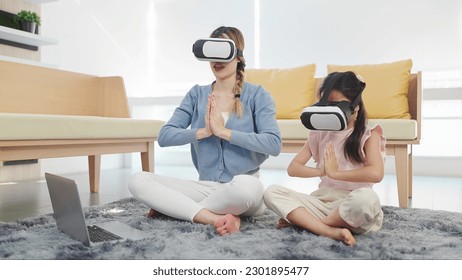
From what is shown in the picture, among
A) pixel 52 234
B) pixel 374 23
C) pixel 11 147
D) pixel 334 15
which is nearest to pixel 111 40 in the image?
pixel 334 15

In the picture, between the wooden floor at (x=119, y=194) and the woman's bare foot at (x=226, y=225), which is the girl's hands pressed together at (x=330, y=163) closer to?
the woman's bare foot at (x=226, y=225)

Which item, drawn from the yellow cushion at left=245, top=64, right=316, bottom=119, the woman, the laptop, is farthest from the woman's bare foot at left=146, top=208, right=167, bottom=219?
the yellow cushion at left=245, top=64, right=316, bottom=119

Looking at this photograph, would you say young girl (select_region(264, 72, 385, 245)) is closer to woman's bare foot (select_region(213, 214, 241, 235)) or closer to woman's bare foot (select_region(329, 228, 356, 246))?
woman's bare foot (select_region(329, 228, 356, 246))

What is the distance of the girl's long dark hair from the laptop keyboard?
768 mm

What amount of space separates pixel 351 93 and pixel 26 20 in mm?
2947

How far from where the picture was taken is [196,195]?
1637 millimetres

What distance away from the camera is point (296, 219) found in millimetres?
1433

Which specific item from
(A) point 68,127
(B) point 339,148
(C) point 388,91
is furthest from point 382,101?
(A) point 68,127

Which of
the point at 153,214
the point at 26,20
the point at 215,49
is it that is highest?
the point at 26,20

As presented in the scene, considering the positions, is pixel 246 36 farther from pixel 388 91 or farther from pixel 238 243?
pixel 238 243

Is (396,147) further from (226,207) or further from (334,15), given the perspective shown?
(334,15)

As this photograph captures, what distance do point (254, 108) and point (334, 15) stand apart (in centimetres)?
314

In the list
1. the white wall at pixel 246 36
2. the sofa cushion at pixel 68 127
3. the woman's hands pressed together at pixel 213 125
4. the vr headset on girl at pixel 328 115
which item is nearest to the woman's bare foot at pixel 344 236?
the vr headset on girl at pixel 328 115

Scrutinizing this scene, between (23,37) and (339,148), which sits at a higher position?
(23,37)
